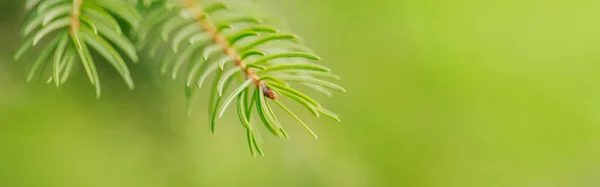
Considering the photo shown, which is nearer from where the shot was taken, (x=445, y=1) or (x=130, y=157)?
(x=130, y=157)

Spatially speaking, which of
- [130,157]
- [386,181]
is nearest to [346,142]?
[386,181]

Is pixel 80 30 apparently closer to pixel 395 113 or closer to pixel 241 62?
pixel 241 62

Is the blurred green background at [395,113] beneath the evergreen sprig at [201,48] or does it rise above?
beneath

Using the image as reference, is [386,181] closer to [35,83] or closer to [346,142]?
[346,142]

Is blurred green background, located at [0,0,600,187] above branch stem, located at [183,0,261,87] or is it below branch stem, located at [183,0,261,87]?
below
